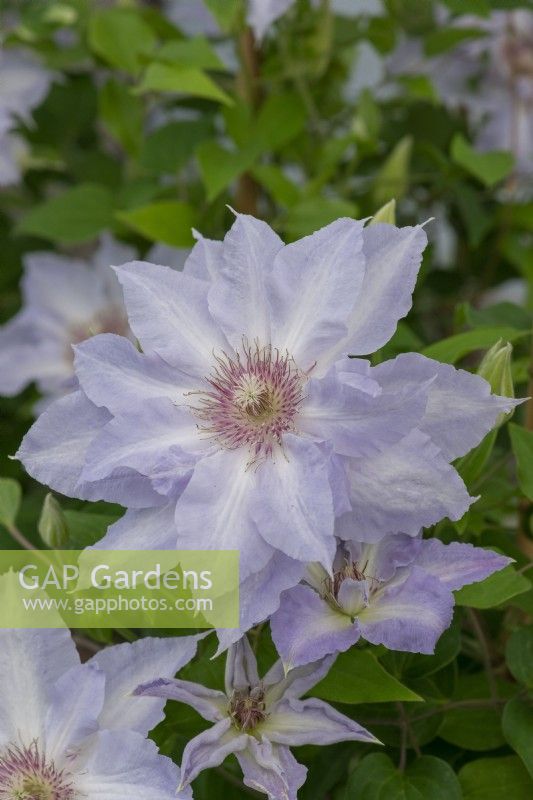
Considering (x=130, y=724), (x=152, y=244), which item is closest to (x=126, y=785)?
(x=130, y=724)

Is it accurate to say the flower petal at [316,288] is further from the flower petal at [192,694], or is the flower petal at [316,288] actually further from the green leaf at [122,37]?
the green leaf at [122,37]

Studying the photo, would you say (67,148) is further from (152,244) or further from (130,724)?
(130,724)

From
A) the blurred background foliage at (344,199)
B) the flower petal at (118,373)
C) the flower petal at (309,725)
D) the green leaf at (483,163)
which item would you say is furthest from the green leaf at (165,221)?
the flower petal at (309,725)

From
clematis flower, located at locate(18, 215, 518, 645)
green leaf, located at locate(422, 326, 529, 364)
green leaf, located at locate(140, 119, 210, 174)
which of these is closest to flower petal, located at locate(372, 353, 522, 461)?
clematis flower, located at locate(18, 215, 518, 645)

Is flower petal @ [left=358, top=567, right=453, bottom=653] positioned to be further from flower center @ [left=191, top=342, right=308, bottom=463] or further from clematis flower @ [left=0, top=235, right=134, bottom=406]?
clematis flower @ [left=0, top=235, right=134, bottom=406]

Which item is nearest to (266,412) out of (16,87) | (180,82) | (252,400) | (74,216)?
(252,400)

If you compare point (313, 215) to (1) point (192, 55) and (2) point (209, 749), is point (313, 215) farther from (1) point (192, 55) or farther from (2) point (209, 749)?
(2) point (209, 749)
